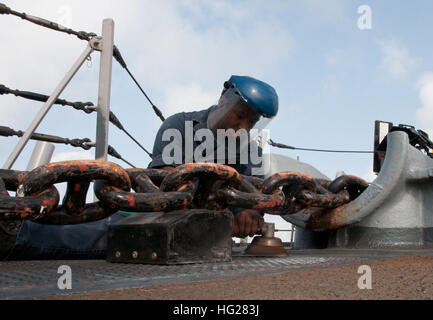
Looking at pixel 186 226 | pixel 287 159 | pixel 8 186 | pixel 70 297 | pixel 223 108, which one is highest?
pixel 223 108

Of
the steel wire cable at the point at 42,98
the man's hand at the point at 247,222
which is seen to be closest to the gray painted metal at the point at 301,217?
the man's hand at the point at 247,222

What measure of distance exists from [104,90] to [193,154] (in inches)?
26.8

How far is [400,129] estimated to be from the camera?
2510 millimetres

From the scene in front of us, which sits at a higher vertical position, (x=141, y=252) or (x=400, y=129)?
(x=400, y=129)

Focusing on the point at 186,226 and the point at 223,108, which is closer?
the point at 186,226

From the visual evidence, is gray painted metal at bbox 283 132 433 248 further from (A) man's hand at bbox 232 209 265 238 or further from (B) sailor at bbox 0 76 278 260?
(B) sailor at bbox 0 76 278 260

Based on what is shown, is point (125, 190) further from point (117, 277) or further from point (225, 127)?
point (225, 127)

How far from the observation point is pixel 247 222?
7.77 ft

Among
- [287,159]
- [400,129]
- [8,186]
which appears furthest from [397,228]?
[8,186]

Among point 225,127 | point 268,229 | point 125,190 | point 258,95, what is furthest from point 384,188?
point 125,190

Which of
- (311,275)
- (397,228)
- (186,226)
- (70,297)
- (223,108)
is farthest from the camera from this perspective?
(223,108)
